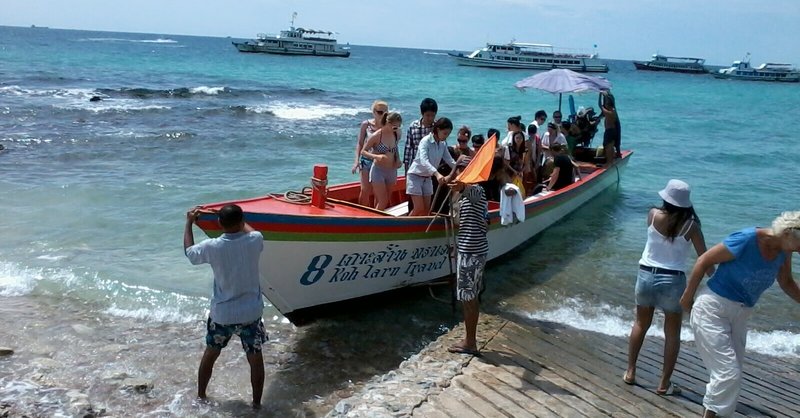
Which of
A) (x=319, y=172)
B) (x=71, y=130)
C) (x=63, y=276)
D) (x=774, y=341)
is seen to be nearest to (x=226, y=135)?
(x=71, y=130)

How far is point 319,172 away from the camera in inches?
271

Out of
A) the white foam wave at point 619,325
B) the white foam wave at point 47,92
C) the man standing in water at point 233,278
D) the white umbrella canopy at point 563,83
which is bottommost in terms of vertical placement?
the white foam wave at point 47,92

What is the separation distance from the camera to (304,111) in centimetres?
3108

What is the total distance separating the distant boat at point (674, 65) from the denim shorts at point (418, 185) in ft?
376

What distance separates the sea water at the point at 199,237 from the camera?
242 inches

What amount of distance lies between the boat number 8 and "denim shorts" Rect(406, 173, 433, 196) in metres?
1.46

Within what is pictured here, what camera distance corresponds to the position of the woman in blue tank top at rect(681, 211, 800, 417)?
4.01m

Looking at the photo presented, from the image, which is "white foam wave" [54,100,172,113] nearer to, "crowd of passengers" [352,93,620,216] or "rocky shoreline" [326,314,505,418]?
"crowd of passengers" [352,93,620,216]

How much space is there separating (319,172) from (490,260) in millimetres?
3177

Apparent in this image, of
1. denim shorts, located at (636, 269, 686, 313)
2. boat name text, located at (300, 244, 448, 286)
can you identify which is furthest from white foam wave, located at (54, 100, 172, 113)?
denim shorts, located at (636, 269, 686, 313)

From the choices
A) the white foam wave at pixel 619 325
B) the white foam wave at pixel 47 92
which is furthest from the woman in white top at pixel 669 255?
the white foam wave at pixel 47 92

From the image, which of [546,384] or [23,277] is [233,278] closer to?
[546,384]

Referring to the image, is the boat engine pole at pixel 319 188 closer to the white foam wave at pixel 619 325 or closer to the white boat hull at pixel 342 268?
the white boat hull at pixel 342 268

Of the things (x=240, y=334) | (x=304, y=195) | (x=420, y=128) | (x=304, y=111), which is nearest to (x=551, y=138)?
(x=420, y=128)
